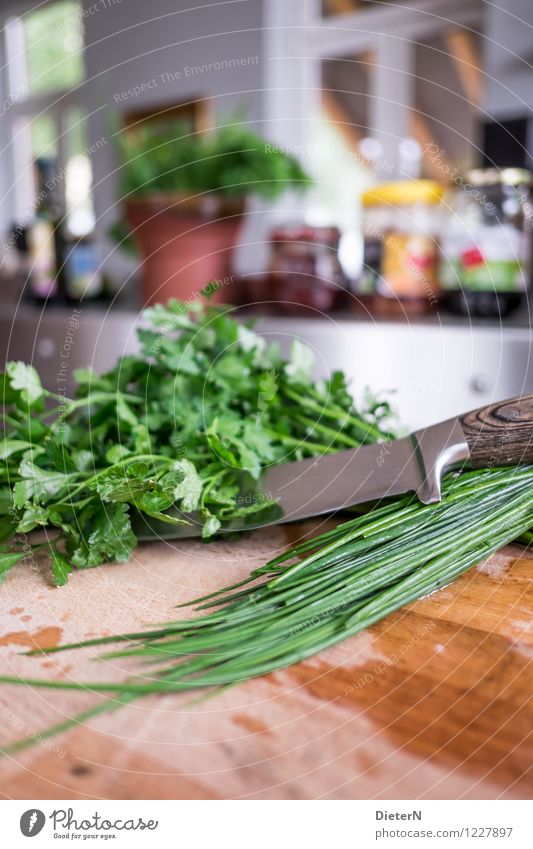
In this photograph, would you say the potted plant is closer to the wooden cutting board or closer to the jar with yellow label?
the jar with yellow label

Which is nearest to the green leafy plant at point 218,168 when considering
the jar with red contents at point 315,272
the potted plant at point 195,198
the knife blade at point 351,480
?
the potted plant at point 195,198

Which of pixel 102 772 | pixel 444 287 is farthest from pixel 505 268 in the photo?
pixel 102 772

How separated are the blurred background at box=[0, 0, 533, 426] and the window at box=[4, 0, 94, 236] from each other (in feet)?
0.10

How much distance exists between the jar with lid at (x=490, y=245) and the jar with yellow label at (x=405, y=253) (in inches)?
2.6

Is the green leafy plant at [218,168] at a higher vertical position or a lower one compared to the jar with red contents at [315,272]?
higher

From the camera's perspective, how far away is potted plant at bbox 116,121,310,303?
5.66 feet

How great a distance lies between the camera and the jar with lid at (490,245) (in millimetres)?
1465

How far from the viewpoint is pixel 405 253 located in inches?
66.2

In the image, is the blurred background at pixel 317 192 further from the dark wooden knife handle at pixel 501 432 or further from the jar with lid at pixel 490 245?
the dark wooden knife handle at pixel 501 432

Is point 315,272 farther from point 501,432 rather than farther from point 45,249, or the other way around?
point 45,249

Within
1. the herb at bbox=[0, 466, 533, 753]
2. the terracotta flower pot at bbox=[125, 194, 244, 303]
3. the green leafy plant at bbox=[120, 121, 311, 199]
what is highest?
the green leafy plant at bbox=[120, 121, 311, 199]

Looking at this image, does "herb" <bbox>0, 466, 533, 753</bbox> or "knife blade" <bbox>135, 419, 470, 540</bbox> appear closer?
"herb" <bbox>0, 466, 533, 753</bbox>
